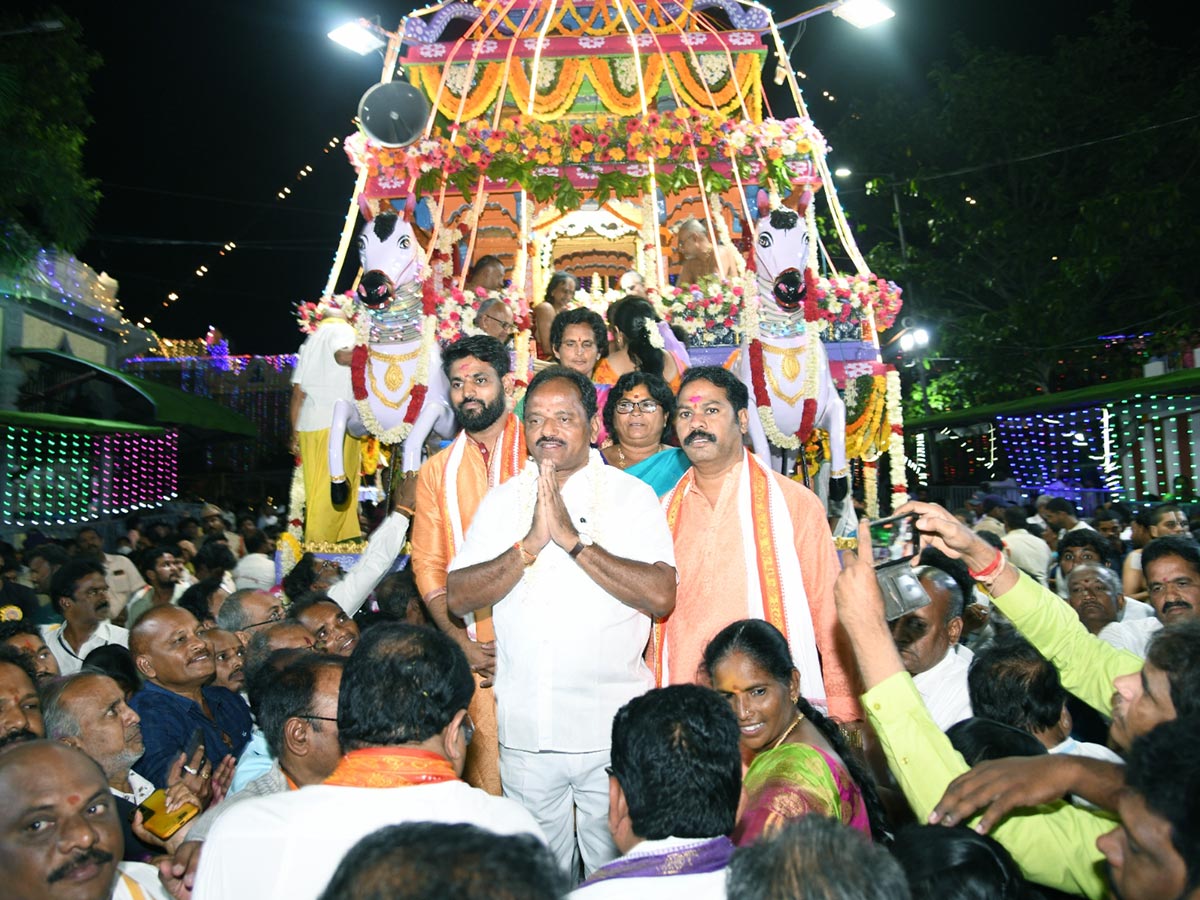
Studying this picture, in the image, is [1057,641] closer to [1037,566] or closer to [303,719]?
[303,719]

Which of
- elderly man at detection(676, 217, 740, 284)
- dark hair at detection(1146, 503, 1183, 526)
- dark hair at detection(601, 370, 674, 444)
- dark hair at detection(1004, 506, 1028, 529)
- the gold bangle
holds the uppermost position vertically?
elderly man at detection(676, 217, 740, 284)

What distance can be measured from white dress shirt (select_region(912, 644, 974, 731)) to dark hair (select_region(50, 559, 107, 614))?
4.29 meters

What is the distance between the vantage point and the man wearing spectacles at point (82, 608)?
5.76 m

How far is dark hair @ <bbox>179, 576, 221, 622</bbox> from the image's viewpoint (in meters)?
6.43

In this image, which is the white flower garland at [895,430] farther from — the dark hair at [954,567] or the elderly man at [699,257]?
the dark hair at [954,567]

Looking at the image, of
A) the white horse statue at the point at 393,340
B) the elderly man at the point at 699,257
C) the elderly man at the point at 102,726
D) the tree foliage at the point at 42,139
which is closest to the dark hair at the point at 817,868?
the elderly man at the point at 102,726

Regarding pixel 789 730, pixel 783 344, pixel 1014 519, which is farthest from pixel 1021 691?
pixel 1014 519

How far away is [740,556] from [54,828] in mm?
2409

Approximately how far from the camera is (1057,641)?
2.86 meters

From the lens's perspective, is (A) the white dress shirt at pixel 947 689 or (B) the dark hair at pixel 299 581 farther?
(B) the dark hair at pixel 299 581

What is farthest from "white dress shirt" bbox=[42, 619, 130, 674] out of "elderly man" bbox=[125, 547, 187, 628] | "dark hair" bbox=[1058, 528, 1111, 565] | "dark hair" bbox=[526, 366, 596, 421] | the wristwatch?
"dark hair" bbox=[1058, 528, 1111, 565]

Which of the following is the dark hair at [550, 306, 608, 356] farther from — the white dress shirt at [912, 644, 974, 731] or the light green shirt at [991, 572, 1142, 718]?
the light green shirt at [991, 572, 1142, 718]

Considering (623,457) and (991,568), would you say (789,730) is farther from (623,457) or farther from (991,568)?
(623,457)

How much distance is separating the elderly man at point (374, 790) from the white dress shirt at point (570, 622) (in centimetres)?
103
